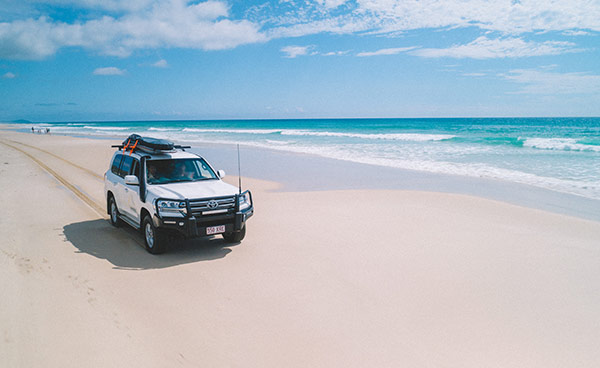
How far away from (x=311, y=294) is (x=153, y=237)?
9.44 feet

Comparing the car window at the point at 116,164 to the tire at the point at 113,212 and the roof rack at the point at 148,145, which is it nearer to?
the roof rack at the point at 148,145

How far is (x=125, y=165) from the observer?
7.39m

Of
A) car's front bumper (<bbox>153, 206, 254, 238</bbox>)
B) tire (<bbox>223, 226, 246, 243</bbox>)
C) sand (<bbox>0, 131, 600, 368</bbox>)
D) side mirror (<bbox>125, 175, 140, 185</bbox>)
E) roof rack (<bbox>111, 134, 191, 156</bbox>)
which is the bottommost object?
sand (<bbox>0, 131, 600, 368</bbox>)

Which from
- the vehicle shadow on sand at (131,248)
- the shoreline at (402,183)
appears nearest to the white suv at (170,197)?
the vehicle shadow on sand at (131,248)

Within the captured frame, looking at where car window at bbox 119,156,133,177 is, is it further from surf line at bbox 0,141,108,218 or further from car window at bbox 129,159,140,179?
surf line at bbox 0,141,108,218

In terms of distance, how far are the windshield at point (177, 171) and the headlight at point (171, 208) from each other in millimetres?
941

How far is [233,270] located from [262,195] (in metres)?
5.47

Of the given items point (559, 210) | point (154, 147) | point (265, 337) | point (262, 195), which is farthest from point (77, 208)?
point (559, 210)

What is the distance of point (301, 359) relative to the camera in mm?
3525

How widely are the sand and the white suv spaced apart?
45cm

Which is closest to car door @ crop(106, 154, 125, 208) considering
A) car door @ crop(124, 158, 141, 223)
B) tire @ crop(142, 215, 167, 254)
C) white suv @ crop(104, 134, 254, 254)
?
white suv @ crop(104, 134, 254, 254)

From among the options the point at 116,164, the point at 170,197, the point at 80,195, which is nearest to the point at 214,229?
the point at 170,197

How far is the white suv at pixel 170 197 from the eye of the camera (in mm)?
5773

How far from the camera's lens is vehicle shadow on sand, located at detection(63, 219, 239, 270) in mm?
5844
